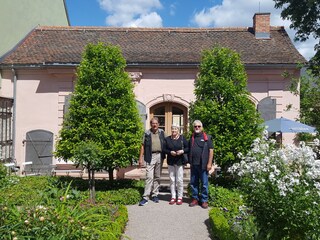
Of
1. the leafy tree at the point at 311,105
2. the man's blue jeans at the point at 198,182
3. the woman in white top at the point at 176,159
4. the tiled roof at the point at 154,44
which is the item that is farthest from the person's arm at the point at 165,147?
the leafy tree at the point at 311,105

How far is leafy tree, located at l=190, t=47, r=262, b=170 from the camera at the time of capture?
343 inches

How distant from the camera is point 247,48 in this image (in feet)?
43.2

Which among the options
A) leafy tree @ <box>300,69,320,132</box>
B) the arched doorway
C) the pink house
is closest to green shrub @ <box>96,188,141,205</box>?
the pink house

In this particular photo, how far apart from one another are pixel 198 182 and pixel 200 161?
511mm

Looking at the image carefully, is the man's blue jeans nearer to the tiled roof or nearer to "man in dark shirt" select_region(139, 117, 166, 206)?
"man in dark shirt" select_region(139, 117, 166, 206)

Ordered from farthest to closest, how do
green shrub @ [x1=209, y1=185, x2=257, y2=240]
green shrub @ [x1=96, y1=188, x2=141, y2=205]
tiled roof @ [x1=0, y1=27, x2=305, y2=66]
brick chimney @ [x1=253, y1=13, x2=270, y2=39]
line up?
1. brick chimney @ [x1=253, y1=13, x2=270, y2=39]
2. tiled roof @ [x1=0, y1=27, x2=305, y2=66]
3. green shrub @ [x1=96, y1=188, x2=141, y2=205]
4. green shrub @ [x1=209, y1=185, x2=257, y2=240]

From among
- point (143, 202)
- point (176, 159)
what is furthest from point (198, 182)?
point (143, 202)

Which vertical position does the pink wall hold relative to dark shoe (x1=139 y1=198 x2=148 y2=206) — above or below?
above

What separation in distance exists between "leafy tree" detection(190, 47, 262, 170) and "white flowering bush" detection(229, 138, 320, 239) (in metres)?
3.77

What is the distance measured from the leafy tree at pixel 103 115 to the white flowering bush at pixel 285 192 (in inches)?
161

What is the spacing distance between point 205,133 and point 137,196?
6.68 ft

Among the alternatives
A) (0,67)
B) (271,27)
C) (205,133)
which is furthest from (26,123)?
(271,27)

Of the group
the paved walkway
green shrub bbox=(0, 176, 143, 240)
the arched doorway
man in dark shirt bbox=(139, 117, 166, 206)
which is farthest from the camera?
the arched doorway

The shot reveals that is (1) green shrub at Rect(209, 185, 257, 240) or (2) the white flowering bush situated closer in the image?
(2) the white flowering bush
